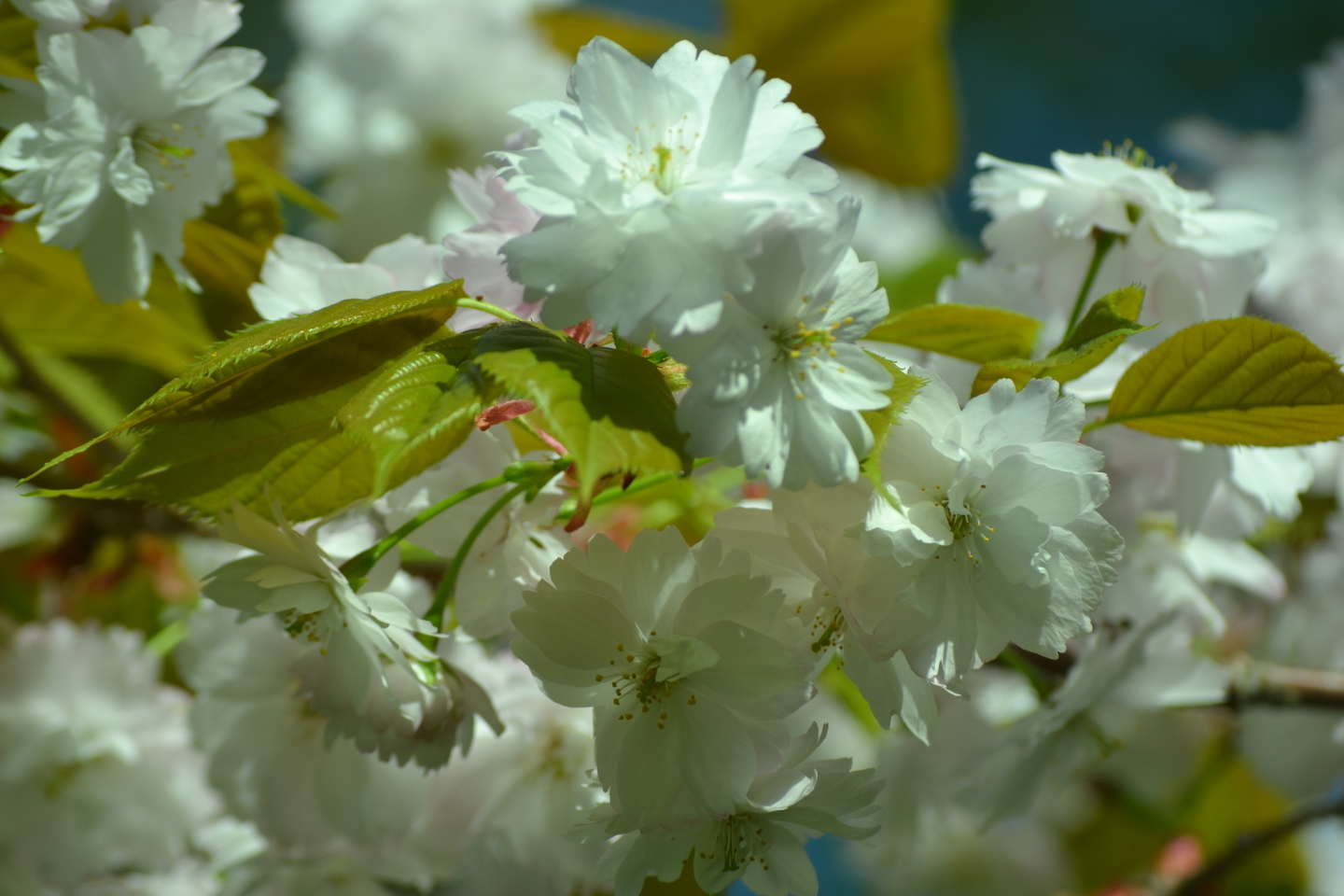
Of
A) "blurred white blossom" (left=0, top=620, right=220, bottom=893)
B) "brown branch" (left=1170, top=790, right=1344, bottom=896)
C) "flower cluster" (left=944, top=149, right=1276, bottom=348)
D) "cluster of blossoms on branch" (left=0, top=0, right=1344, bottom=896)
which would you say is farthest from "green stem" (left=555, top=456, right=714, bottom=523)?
"brown branch" (left=1170, top=790, right=1344, bottom=896)

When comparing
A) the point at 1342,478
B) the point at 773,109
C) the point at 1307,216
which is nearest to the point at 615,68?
the point at 773,109

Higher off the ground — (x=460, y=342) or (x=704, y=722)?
(x=460, y=342)

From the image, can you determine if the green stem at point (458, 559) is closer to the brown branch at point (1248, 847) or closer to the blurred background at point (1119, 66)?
the brown branch at point (1248, 847)

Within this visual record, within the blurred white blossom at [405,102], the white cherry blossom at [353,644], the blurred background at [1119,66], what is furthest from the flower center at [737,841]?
the blurred background at [1119,66]

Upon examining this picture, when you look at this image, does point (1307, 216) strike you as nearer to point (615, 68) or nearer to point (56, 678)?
point (615, 68)

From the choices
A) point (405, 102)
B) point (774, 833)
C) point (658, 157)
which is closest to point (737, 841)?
point (774, 833)

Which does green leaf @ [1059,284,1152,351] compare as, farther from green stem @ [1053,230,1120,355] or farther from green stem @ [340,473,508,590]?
green stem @ [340,473,508,590]

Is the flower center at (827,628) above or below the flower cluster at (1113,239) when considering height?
below
